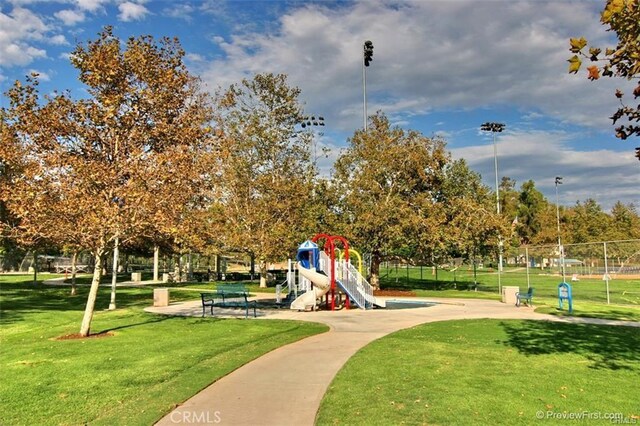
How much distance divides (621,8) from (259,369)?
Answer: 750cm

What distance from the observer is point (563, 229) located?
70000 mm

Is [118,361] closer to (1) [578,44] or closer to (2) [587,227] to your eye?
(1) [578,44]

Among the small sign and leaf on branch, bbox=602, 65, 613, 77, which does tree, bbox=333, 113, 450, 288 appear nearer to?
the small sign

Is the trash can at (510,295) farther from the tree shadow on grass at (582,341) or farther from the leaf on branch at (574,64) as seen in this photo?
the leaf on branch at (574,64)

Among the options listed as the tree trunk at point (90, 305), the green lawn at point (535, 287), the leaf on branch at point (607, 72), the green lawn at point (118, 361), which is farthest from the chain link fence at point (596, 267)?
the leaf on branch at point (607, 72)

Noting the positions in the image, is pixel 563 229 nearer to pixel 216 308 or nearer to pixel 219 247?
pixel 219 247

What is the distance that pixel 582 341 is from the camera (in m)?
11.4

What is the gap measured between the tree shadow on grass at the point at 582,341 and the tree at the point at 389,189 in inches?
483

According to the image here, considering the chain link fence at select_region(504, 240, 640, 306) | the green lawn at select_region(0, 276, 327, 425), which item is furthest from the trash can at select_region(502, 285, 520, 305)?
the green lawn at select_region(0, 276, 327, 425)

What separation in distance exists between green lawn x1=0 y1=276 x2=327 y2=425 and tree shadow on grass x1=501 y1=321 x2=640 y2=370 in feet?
18.6

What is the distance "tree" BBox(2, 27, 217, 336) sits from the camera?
38.9 feet

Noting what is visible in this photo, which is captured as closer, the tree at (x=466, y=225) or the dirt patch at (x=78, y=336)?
the dirt patch at (x=78, y=336)

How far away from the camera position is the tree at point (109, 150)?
11.9m

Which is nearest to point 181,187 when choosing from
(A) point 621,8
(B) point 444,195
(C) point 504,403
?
(C) point 504,403
